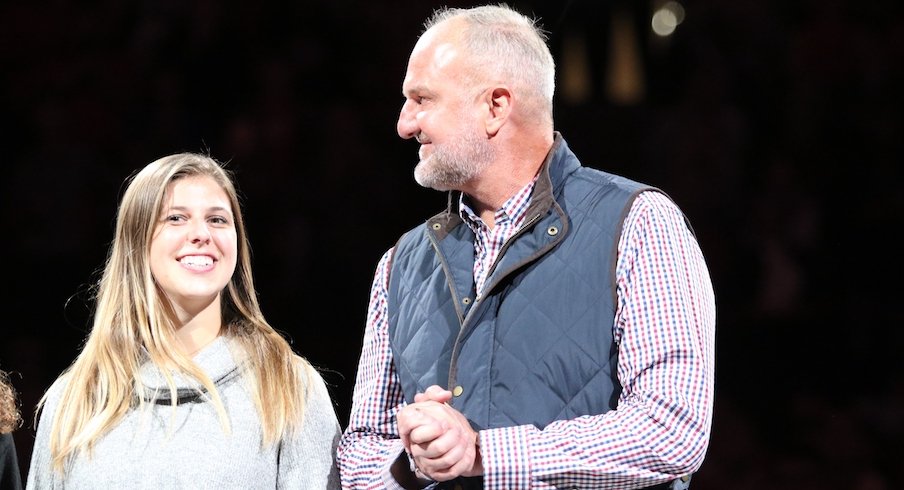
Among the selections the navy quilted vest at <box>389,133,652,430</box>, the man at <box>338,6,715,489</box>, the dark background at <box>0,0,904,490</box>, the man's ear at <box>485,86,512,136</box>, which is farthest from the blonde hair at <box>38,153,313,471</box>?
the dark background at <box>0,0,904,490</box>

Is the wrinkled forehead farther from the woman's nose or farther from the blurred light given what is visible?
the blurred light

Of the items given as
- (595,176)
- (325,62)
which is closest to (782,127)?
(325,62)

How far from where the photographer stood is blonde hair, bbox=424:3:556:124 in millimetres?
2078

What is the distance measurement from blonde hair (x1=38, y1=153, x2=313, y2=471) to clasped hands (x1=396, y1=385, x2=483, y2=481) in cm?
48

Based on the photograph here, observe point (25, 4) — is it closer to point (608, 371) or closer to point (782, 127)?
point (782, 127)

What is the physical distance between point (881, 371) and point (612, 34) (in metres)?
1.54

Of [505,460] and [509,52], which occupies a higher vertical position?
[509,52]

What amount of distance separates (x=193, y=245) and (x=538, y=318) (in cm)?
72

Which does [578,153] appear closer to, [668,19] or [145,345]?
[668,19]

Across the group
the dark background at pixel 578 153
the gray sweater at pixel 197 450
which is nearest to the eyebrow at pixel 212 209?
the gray sweater at pixel 197 450

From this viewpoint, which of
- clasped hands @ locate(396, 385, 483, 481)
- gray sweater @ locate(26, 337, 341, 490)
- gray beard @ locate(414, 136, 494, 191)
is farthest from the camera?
gray sweater @ locate(26, 337, 341, 490)

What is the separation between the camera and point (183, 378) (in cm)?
224

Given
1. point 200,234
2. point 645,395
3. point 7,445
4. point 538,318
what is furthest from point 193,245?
point 645,395

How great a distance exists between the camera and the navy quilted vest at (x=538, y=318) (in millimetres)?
1884
